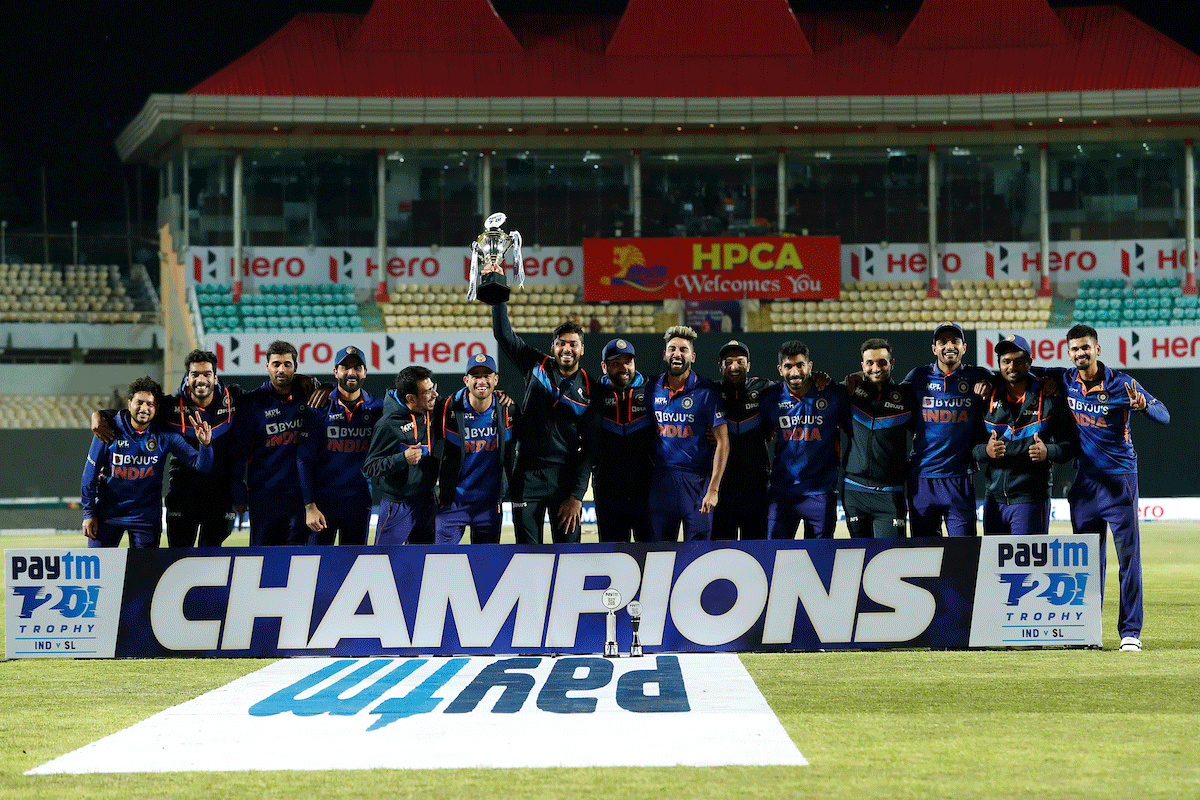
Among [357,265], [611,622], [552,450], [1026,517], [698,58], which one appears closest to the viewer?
[611,622]

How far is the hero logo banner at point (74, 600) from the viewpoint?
862 centimetres

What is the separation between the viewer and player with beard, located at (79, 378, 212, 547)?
29.9 ft

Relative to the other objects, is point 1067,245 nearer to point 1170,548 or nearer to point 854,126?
point 854,126

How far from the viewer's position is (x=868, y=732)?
5.97m

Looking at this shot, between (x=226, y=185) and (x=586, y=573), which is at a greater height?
(x=226, y=185)

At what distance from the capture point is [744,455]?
944 centimetres

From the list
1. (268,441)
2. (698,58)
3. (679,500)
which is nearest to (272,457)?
(268,441)

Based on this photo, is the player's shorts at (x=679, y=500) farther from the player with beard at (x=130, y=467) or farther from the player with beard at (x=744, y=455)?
the player with beard at (x=130, y=467)

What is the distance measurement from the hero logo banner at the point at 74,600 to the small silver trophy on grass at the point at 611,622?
3.34m

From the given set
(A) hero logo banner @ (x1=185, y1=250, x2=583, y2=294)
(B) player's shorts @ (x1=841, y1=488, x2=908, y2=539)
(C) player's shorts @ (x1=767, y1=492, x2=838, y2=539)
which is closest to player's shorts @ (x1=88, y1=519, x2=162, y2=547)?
(C) player's shorts @ (x1=767, y1=492, x2=838, y2=539)

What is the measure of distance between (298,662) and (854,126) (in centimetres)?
2763

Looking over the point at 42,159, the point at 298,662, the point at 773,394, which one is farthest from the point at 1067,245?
the point at 42,159

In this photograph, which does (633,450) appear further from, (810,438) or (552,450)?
(810,438)

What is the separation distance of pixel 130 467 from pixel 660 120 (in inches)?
981
